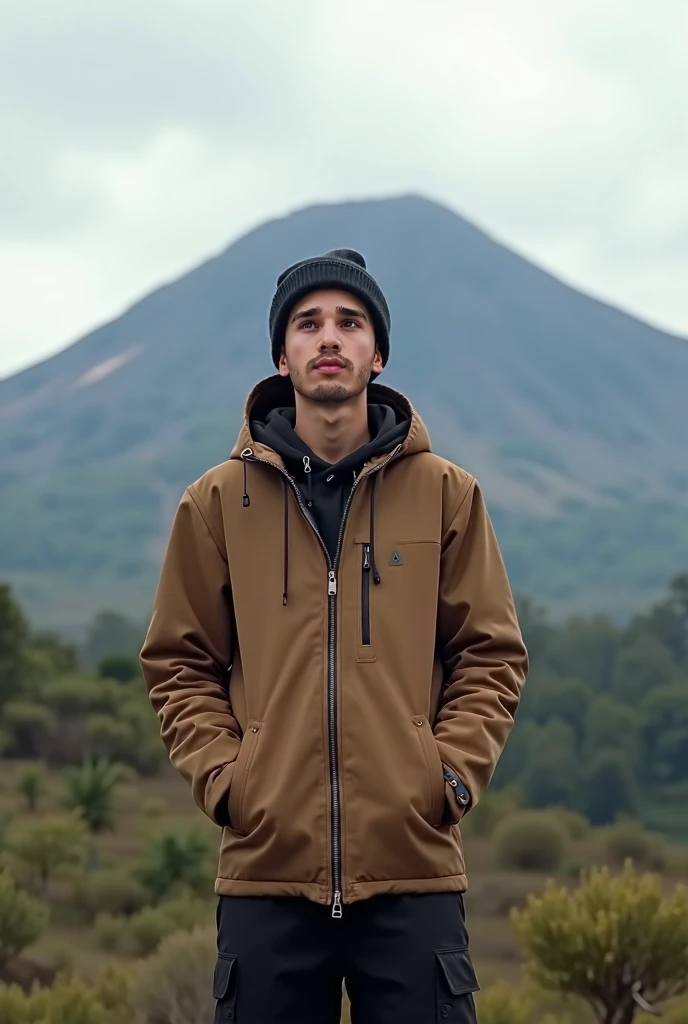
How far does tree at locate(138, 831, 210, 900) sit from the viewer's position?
25969 millimetres

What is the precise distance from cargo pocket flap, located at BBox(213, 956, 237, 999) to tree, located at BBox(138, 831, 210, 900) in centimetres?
2354

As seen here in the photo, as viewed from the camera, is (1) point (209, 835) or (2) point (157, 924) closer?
(2) point (157, 924)

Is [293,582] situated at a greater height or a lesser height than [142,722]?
lesser

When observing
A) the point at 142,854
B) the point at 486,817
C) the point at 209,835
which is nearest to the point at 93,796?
the point at 142,854

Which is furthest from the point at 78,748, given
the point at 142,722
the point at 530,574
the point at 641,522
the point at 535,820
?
the point at 641,522

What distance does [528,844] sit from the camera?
3466 cm

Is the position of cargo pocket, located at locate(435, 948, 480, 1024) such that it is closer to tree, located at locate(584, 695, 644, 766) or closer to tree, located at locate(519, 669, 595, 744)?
tree, located at locate(584, 695, 644, 766)

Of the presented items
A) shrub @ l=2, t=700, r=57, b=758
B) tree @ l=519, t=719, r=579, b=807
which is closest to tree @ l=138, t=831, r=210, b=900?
shrub @ l=2, t=700, r=57, b=758

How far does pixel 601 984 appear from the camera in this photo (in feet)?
29.5

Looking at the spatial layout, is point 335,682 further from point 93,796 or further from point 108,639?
point 108,639

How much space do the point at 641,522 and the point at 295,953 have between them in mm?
200603

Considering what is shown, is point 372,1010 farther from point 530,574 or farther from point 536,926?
point 530,574

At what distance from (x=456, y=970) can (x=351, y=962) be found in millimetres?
207

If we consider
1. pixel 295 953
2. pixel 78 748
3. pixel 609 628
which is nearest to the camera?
pixel 295 953
